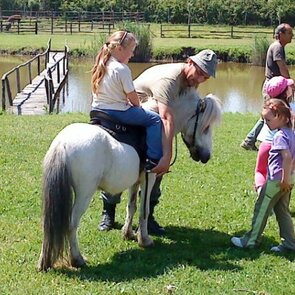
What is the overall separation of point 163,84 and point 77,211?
136 centimetres

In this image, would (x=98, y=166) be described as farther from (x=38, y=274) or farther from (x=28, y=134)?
(x=28, y=134)

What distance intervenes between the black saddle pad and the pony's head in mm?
595

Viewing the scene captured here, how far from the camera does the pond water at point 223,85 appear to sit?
21.3 m

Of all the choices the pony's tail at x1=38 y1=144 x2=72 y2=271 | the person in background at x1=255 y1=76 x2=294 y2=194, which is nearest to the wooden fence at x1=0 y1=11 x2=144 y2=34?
the person in background at x1=255 y1=76 x2=294 y2=194

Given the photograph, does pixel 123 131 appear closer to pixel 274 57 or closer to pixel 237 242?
pixel 237 242

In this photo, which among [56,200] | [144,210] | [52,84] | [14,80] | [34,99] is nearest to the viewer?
[56,200]

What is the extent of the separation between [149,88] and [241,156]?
4.07 metres

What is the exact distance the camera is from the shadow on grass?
15.5 ft

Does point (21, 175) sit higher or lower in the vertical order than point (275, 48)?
lower

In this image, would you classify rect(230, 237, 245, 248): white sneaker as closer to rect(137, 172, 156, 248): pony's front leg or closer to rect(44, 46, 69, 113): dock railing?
rect(137, 172, 156, 248): pony's front leg

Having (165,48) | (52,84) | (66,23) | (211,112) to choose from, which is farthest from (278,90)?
(66,23)

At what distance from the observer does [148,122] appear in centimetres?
500

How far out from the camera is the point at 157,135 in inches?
198

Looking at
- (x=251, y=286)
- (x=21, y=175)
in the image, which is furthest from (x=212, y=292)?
(x=21, y=175)
